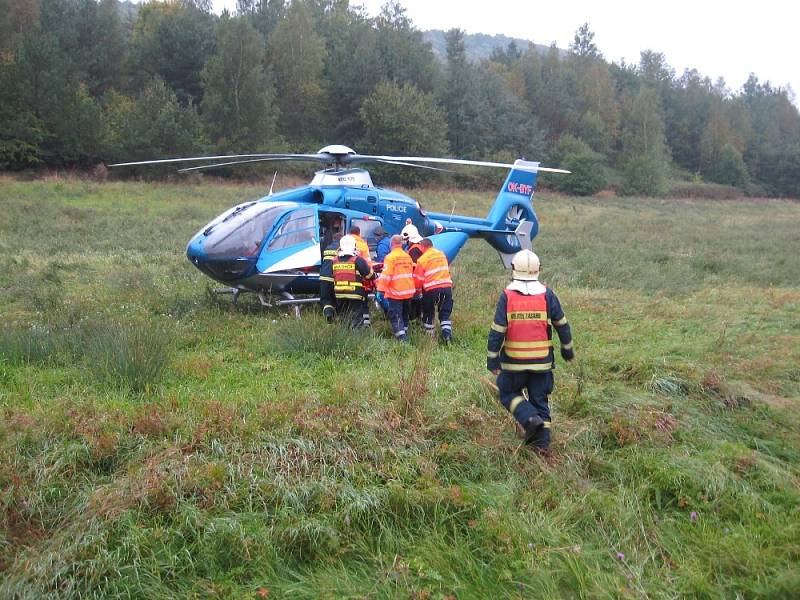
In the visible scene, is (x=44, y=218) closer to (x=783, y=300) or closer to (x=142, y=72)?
(x=783, y=300)

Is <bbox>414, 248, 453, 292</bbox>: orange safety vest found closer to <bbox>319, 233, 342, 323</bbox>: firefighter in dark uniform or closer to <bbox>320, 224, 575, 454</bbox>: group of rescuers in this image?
<bbox>320, 224, 575, 454</bbox>: group of rescuers

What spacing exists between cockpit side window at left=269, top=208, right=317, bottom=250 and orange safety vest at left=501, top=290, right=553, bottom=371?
→ 5.66m

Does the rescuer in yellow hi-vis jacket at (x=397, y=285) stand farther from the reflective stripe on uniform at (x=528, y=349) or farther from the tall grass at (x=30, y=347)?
the tall grass at (x=30, y=347)

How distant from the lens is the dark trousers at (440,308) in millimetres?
9039

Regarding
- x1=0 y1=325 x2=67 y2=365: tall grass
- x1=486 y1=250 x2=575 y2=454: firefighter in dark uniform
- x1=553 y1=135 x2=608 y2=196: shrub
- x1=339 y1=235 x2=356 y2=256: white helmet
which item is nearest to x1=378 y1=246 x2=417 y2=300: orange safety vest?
x1=339 y1=235 x2=356 y2=256: white helmet

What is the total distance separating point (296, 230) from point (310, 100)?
42.5 meters

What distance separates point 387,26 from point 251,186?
96.0ft

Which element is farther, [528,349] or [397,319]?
[397,319]

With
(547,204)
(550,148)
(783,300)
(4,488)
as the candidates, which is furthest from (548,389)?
(550,148)

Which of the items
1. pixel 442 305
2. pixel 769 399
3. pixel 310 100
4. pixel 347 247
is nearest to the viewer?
pixel 769 399

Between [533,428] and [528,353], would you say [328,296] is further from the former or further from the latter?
[533,428]

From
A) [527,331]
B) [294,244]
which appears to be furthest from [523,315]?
[294,244]

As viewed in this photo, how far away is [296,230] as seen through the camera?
10.7 metres

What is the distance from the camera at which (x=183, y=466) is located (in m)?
4.90
